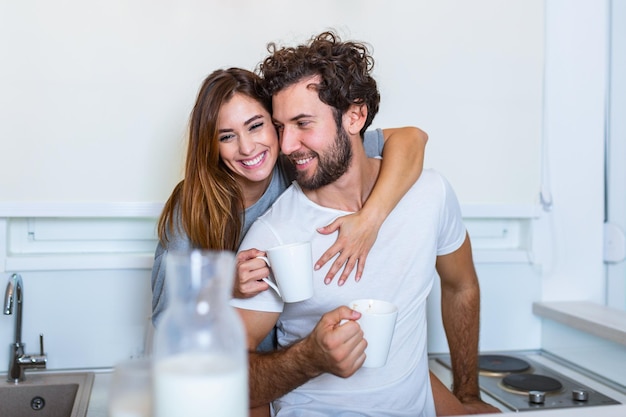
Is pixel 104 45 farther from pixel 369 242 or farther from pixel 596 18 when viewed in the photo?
pixel 596 18

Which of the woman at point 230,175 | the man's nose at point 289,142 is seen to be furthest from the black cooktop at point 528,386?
the man's nose at point 289,142

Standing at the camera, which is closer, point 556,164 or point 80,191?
point 80,191

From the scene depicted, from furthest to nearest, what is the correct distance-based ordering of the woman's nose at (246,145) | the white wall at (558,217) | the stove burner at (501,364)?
the white wall at (558,217) < the stove burner at (501,364) < the woman's nose at (246,145)

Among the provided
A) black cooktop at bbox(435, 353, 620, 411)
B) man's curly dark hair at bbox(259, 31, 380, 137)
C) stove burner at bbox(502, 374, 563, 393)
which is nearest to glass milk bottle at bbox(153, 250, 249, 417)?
man's curly dark hair at bbox(259, 31, 380, 137)

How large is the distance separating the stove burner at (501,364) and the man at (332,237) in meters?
0.30

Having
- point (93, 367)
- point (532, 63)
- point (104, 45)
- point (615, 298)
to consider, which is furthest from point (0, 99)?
point (615, 298)

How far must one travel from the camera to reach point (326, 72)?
4.76 ft

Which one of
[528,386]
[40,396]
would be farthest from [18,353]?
[528,386]

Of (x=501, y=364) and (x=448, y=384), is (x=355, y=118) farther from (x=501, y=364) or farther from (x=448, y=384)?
(x=501, y=364)

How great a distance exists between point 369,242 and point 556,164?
99cm

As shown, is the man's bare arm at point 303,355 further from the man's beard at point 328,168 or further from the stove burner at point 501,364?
the stove burner at point 501,364

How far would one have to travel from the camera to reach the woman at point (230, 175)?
4.79ft

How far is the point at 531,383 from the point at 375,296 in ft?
2.06

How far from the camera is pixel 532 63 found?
2.10m
